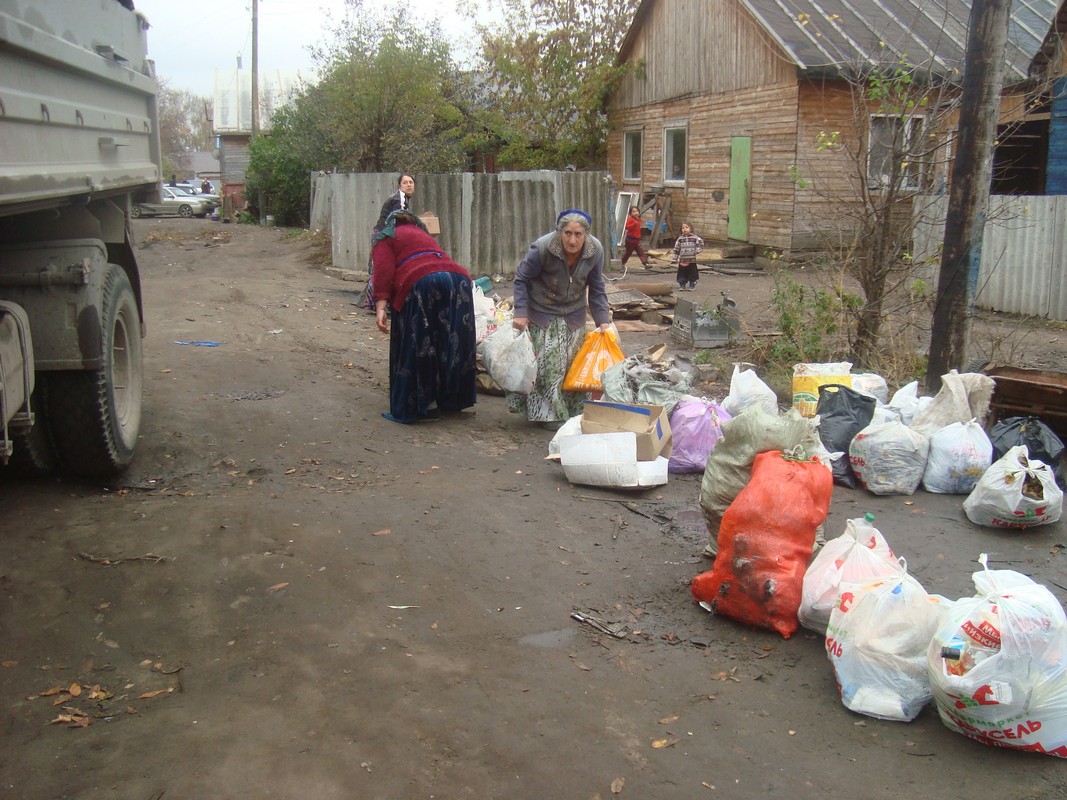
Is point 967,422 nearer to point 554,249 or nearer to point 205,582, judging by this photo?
point 554,249

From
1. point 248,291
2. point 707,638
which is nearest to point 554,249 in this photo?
point 707,638

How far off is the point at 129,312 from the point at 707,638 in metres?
3.94

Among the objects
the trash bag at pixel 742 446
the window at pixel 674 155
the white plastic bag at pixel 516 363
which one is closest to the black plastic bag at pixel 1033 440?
the trash bag at pixel 742 446

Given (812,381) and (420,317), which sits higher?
(420,317)

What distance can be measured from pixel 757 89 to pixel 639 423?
14192 millimetres

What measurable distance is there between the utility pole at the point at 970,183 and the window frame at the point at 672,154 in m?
14.7

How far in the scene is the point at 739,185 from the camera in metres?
18.7

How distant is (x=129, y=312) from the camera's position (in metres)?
5.64

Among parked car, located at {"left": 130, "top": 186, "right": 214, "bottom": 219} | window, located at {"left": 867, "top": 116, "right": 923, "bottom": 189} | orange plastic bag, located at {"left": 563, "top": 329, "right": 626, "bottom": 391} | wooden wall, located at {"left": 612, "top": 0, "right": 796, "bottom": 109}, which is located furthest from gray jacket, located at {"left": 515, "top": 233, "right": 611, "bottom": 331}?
parked car, located at {"left": 130, "top": 186, "right": 214, "bottom": 219}

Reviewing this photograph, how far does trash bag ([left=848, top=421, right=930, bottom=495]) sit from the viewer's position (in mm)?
5367

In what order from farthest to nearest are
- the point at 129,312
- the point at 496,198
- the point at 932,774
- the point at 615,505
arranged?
1. the point at 496,198
2. the point at 129,312
3. the point at 615,505
4. the point at 932,774

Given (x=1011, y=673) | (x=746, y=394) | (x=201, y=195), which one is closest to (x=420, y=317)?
(x=746, y=394)

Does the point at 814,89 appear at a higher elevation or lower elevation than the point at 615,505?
higher

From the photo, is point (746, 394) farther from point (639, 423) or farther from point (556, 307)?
point (556, 307)
